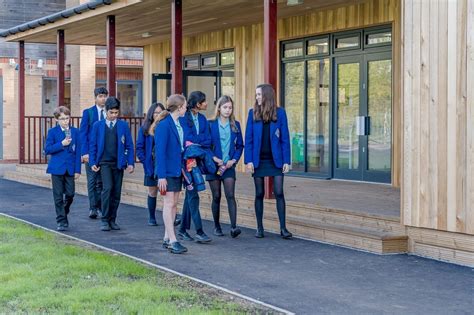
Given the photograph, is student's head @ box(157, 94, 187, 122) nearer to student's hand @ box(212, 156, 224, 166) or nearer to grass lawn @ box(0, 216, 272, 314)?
student's hand @ box(212, 156, 224, 166)

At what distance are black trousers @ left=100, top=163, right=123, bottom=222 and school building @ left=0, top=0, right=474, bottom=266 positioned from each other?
201 cm

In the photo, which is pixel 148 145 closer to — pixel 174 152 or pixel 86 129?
pixel 86 129

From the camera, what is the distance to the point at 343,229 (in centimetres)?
1031

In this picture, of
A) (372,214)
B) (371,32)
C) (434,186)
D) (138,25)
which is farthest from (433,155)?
(138,25)

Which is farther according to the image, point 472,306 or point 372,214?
point 372,214

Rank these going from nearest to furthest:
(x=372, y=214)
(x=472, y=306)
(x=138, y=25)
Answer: (x=472, y=306)
(x=372, y=214)
(x=138, y=25)

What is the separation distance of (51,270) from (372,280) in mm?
3059

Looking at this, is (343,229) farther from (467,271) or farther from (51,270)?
(51,270)

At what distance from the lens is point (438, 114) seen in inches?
364

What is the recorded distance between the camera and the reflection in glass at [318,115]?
1627cm

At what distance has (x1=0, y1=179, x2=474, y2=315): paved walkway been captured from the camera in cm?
716

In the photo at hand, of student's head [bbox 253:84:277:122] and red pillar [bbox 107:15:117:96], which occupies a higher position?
red pillar [bbox 107:15:117:96]

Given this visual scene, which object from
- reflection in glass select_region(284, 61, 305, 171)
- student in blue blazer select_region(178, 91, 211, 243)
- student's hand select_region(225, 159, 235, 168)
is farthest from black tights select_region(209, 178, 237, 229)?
reflection in glass select_region(284, 61, 305, 171)

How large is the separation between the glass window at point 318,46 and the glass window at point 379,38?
1.34 m
